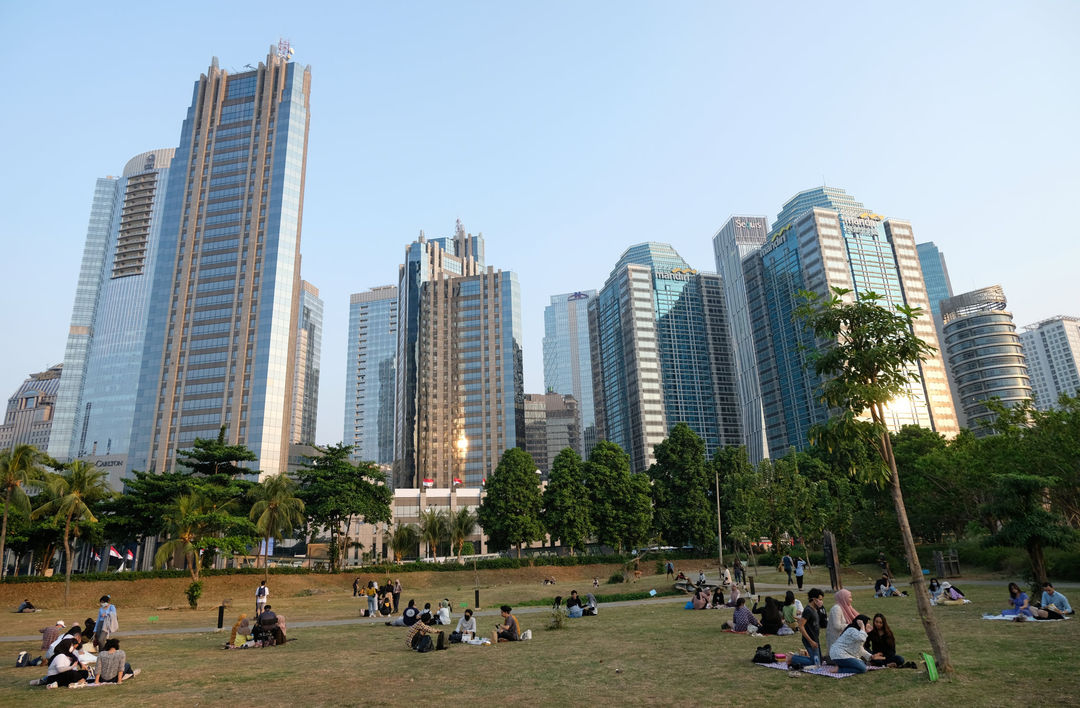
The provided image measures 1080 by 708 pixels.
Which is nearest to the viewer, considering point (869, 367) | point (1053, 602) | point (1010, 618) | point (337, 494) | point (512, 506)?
point (869, 367)

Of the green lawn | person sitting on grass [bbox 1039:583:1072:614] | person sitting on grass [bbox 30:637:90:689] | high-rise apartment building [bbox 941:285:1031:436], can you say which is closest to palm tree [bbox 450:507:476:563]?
the green lawn

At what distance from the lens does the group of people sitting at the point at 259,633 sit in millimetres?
20594

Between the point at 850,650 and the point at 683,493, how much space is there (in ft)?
203

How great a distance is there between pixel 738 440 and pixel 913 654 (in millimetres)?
192235

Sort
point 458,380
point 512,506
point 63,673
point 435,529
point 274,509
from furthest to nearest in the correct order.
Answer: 1. point 458,380
2. point 435,529
3. point 512,506
4. point 274,509
5. point 63,673

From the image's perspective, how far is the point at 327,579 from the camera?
56.8 meters

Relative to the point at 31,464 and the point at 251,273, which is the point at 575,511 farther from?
the point at 251,273

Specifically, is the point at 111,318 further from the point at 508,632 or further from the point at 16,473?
the point at 508,632

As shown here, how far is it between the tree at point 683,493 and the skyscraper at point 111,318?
127 meters

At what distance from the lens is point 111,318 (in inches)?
6772

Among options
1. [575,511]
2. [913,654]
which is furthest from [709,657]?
[575,511]

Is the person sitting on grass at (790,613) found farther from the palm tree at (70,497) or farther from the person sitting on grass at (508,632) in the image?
the palm tree at (70,497)

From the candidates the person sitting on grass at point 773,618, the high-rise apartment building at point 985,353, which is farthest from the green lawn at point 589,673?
the high-rise apartment building at point 985,353

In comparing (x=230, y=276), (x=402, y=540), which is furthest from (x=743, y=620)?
(x=230, y=276)
